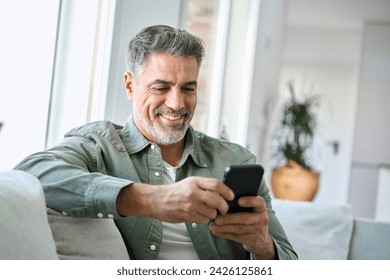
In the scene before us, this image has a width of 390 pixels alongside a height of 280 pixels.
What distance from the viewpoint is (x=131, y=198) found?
1.10 m

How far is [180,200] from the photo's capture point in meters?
1.06

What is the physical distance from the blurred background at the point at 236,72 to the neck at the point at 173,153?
34cm

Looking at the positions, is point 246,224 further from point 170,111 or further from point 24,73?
point 24,73

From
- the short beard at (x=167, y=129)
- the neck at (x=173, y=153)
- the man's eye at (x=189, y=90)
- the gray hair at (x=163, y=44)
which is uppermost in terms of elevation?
the gray hair at (x=163, y=44)

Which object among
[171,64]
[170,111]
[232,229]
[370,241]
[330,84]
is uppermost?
[330,84]

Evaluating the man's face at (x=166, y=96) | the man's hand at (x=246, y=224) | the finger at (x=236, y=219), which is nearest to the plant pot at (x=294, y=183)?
the man's face at (x=166, y=96)

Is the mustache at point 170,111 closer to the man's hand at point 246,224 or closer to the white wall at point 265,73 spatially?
the man's hand at point 246,224

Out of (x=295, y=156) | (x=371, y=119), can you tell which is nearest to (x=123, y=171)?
(x=295, y=156)

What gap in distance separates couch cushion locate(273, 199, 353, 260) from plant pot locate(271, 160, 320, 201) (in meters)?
2.65

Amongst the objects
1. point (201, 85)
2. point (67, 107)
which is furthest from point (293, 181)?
point (67, 107)

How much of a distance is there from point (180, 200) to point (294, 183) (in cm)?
391

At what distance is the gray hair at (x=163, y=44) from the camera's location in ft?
4.61

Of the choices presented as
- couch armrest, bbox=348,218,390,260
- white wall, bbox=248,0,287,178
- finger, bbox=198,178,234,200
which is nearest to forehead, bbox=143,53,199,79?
finger, bbox=198,178,234,200

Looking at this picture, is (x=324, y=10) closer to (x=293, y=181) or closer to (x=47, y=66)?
(x=293, y=181)
